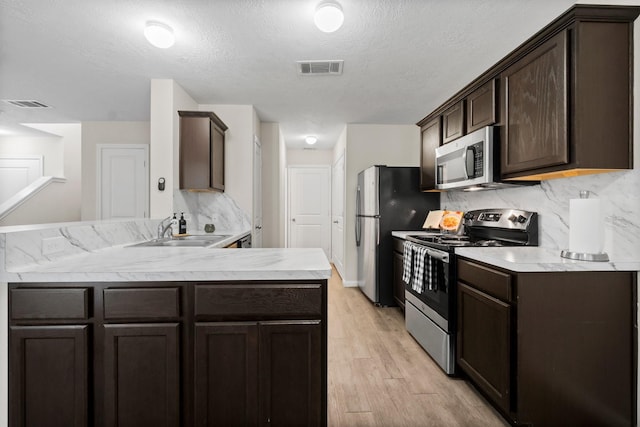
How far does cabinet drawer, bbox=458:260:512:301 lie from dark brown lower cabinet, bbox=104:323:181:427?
63.7 inches

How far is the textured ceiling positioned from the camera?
216 centimetres

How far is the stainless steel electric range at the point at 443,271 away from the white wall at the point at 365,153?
6.50 ft

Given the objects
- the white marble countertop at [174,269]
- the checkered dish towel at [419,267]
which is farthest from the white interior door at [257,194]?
the white marble countertop at [174,269]

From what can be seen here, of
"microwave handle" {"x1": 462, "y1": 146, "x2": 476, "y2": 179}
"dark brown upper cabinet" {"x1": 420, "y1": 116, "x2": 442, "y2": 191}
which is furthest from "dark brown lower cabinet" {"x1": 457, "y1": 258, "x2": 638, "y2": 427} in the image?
"dark brown upper cabinet" {"x1": 420, "y1": 116, "x2": 442, "y2": 191}

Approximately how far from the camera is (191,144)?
3.46m

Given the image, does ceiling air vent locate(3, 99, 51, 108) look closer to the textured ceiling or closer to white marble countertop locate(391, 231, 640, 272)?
the textured ceiling

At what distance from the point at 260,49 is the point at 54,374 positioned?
2.46 m

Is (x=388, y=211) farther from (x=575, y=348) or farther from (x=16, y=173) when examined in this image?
(x=16, y=173)

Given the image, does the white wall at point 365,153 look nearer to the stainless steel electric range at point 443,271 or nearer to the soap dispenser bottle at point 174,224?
the stainless steel electric range at point 443,271

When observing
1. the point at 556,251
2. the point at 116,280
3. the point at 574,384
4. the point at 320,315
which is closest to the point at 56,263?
the point at 116,280

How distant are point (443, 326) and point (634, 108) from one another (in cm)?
167

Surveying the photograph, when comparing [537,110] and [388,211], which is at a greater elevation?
[537,110]

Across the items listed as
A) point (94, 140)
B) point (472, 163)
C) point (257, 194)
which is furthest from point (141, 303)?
point (94, 140)

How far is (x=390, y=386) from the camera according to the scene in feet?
7.19
